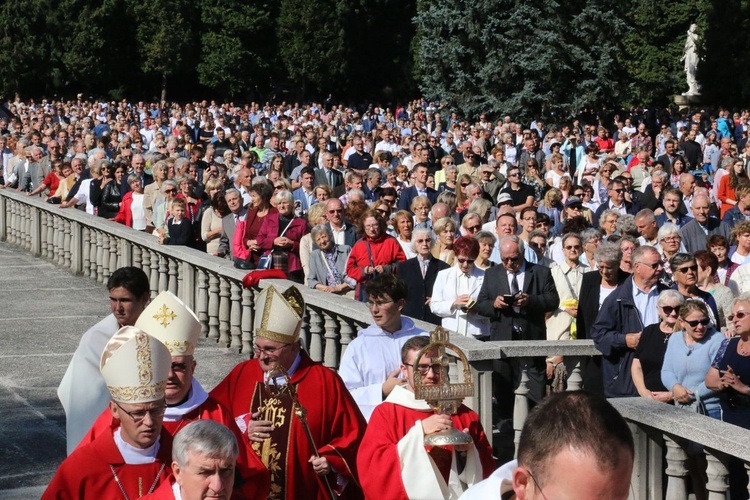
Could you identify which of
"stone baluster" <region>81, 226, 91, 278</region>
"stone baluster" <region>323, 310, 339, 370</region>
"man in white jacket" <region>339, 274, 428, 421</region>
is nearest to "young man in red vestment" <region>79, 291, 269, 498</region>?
"man in white jacket" <region>339, 274, 428, 421</region>

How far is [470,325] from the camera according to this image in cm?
1027

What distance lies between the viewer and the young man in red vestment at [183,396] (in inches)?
226

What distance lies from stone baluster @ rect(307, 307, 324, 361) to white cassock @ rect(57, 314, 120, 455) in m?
3.62

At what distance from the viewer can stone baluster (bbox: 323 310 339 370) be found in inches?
398

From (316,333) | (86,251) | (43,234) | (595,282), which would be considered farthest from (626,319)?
(43,234)

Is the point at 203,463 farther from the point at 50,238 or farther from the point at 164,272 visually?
the point at 50,238

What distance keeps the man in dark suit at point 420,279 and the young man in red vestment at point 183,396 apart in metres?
4.54

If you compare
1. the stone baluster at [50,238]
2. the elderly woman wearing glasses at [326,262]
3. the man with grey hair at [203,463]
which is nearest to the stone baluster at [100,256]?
the stone baluster at [50,238]

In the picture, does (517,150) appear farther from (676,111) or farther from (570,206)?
(676,111)

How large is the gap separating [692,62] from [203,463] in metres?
49.6

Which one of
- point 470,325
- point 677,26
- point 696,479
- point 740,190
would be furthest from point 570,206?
point 677,26

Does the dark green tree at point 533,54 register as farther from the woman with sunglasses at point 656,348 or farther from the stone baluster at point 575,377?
the woman with sunglasses at point 656,348

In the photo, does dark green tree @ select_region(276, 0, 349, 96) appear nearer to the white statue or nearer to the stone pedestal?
the white statue

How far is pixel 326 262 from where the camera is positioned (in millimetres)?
11805
